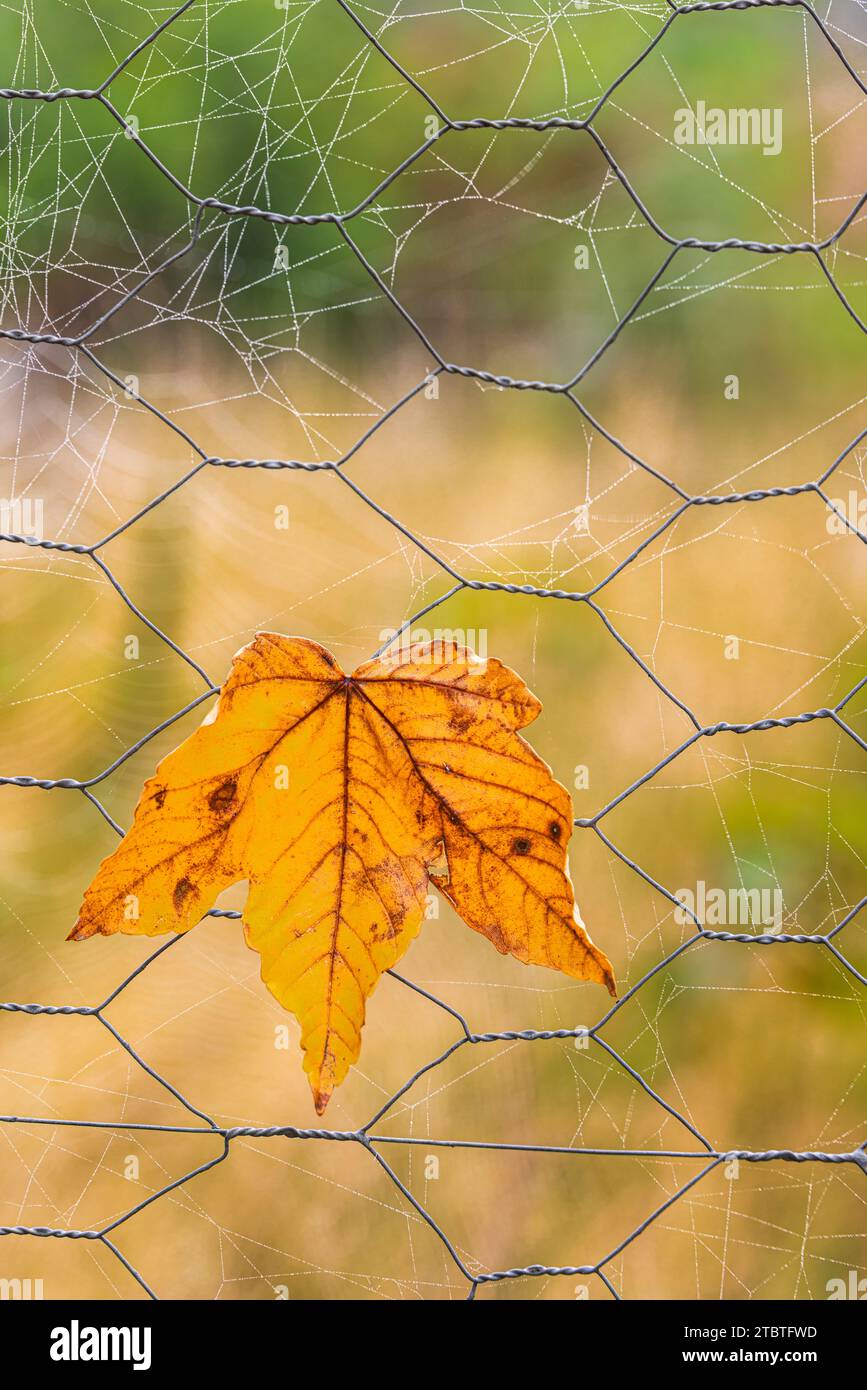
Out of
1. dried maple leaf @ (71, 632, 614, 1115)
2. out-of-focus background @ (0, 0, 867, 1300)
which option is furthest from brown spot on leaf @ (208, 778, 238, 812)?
out-of-focus background @ (0, 0, 867, 1300)

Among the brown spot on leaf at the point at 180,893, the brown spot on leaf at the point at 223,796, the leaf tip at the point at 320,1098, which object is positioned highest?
the brown spot on leaf at the point at 223,796

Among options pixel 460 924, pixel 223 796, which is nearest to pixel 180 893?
pixel 223 796

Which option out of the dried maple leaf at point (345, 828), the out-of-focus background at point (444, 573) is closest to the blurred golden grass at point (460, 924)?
the out-of-focus background at point (444, 573)

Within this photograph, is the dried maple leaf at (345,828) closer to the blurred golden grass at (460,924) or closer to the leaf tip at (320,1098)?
the leaf tip at (320,1098)

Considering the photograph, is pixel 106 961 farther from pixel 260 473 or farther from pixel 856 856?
pixel 856 856

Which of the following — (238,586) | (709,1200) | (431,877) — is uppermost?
(238,586)

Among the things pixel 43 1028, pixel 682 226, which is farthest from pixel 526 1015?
pixel 682 226

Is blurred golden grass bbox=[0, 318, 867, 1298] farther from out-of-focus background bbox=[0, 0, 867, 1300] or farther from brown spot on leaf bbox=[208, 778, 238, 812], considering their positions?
brown spot on leaf bbox=[208, 778, 238, 812]
